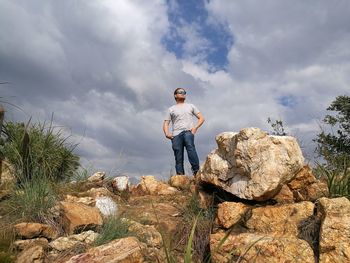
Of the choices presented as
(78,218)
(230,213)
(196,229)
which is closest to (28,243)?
(78,218)

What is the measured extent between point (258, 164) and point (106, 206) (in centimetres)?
233

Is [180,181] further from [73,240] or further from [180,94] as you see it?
[73,240]

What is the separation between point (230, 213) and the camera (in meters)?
5.10

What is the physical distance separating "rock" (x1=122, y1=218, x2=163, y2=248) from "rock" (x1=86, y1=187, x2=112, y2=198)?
1660 mm

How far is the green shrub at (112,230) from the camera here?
486 cm

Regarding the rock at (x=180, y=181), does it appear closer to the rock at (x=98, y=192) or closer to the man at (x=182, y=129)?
the man at (x=182, y=129)

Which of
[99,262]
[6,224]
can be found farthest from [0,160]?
[99,262]

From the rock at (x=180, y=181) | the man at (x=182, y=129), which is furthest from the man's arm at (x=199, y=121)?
the rock at (x=180, y=181)

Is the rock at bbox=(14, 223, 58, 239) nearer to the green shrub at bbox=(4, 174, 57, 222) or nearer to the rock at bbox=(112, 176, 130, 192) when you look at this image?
the green shrub at bbox=(4, 174, 57, 222)

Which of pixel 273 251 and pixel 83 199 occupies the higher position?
pixel 83 199

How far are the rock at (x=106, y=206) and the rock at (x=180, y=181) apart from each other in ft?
5.16

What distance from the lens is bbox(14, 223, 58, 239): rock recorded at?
4793mm

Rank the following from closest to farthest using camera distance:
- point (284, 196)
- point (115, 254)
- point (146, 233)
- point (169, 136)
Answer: point (115, 254)
point (146, 233)
point (284, 196)
point (169, 136)

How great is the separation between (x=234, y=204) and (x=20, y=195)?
9.30 ft
